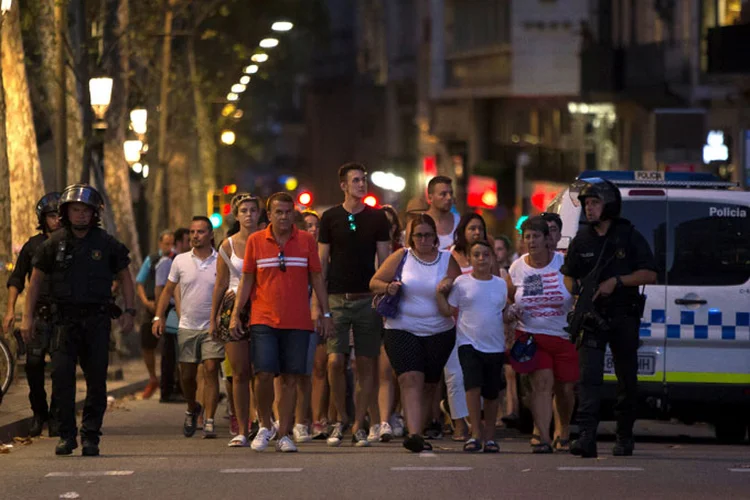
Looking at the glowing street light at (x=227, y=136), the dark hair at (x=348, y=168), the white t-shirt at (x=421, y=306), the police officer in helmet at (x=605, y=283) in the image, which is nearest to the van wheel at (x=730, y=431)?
the police officer in helmet at (x=605, y=283)

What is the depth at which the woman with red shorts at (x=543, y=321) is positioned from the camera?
14672 millimetres

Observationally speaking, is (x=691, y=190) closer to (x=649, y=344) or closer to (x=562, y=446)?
(x=649, y=344)

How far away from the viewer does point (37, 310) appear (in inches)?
593

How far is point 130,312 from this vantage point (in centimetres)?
1435

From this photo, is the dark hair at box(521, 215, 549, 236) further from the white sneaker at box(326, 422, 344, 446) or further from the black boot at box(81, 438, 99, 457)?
the black boot at box(81, 438, 99, 457)

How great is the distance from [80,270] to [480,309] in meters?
2.97

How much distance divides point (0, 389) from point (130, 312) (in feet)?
10.8

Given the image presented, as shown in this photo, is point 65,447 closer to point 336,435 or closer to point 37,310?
point 37,310

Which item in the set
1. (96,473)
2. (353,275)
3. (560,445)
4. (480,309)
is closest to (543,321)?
(480,309)

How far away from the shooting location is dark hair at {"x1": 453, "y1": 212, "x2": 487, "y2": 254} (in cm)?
1564

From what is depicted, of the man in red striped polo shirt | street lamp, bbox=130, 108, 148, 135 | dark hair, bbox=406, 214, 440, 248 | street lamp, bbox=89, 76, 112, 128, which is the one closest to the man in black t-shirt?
dark hair, bbox=406, 214, 440, 248

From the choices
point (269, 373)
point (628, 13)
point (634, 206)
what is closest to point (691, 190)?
point (634, 206)

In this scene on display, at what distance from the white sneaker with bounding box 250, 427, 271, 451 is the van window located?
342 cm

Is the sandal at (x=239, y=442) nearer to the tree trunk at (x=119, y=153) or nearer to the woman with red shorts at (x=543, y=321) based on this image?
the woman with red shorts at (x=543, y=321)
